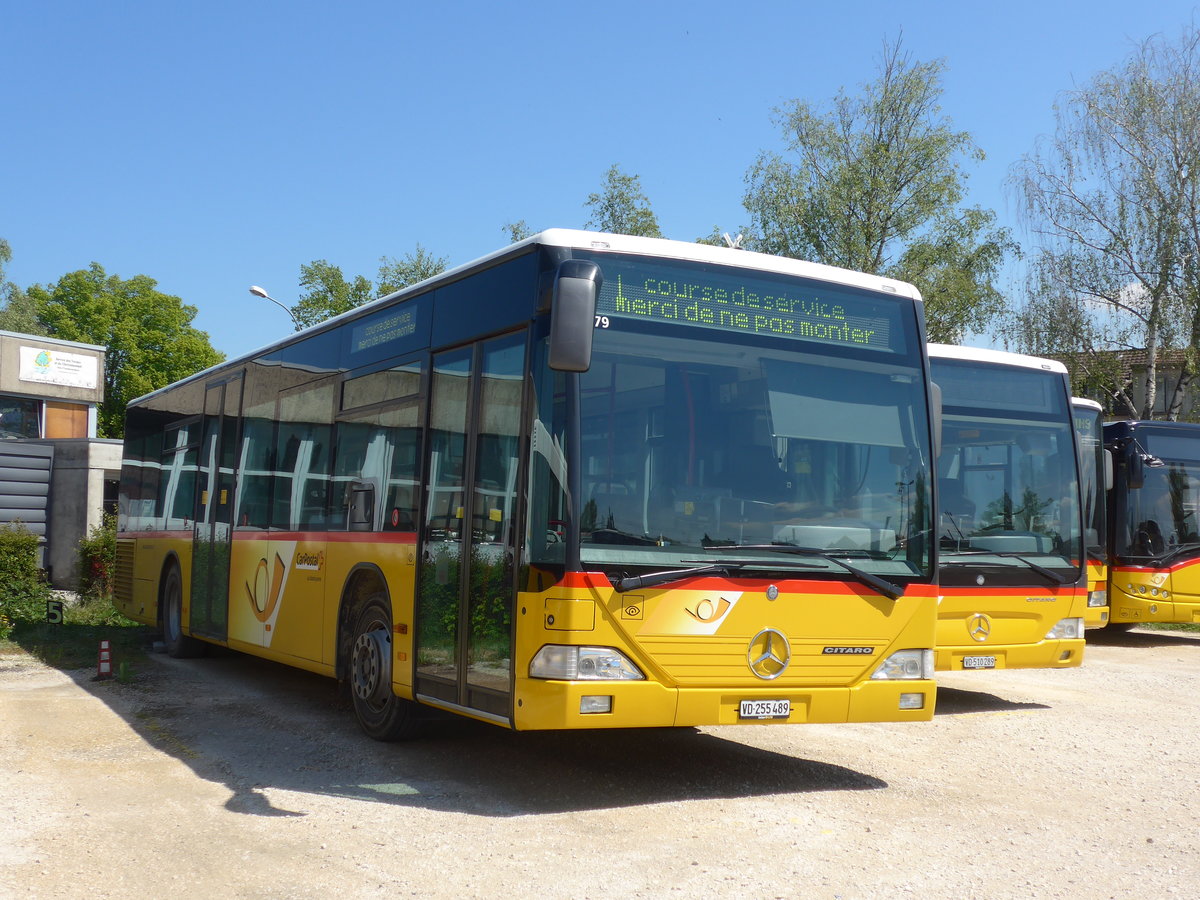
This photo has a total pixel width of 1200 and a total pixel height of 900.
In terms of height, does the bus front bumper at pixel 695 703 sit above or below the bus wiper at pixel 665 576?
below

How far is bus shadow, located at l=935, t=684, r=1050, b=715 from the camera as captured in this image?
11961 mm

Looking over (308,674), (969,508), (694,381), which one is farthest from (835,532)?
(308,674)

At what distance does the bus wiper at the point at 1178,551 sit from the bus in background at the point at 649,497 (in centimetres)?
1186

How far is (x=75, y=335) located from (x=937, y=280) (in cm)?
5035

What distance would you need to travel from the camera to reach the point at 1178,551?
1836 centimetres

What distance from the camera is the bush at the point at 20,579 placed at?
17.9m

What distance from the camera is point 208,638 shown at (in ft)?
44.0

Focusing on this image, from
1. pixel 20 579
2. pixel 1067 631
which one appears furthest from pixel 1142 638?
pixel 20 579

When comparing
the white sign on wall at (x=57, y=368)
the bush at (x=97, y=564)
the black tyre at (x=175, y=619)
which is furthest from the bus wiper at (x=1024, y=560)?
the white sign on wall at (x=57, y=368)

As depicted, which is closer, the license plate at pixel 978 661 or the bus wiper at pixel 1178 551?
the license plate at pixel 978 661

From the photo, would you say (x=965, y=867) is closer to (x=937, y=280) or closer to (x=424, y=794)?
(x=424, y=794)

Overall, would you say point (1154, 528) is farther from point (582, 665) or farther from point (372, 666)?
point (582, 665)

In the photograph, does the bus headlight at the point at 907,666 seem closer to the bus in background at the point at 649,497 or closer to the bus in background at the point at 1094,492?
→ the bus in background at the point at 649,497

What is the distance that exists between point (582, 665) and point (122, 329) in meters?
68.1
